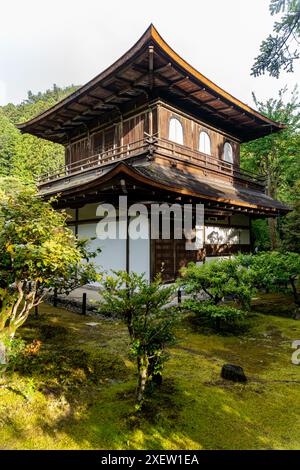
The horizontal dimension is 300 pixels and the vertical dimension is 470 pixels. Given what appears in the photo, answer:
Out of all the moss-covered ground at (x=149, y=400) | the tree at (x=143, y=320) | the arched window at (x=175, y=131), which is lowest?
the moss-covered ground at (x=149, y=400)

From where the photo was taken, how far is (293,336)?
21.2 feet

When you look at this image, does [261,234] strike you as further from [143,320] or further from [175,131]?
[143,320]

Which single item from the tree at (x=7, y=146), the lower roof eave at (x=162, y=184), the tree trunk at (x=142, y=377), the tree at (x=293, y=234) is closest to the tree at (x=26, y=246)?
the tree trunk at (x=142, y=377)

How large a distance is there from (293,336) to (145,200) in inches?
220

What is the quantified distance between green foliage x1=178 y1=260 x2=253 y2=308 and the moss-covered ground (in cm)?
118

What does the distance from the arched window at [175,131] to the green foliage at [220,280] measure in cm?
654

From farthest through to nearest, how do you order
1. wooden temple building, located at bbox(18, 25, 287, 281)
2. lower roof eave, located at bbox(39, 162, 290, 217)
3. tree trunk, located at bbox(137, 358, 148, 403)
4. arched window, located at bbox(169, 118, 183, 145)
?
arched window, located at bbox(169, 118, 183, 145) → wooden temple building, located at bbox(18, 25, 287, 281) → lower roof eave, located at bbox(39, 162, 290, 217) → tree trunk, located at bbox(137, 358, 148, 403)

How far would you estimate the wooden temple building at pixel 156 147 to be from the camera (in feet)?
29.6

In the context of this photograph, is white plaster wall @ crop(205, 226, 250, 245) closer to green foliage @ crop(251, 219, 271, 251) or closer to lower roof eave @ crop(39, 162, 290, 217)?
lower roof eave @ crop(39, 162, 290, 217)

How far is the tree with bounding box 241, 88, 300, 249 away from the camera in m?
17.6

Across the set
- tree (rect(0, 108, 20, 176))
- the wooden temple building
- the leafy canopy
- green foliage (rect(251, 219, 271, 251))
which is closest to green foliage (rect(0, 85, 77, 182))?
tree (rect(0, 108, 20, 176))

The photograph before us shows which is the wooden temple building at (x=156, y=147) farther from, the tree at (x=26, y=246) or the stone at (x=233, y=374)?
the stone at (x=233, y=374)

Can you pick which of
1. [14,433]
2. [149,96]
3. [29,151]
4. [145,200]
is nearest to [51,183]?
[149,96]

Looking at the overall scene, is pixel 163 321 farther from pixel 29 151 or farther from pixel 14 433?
pixel 29 151
